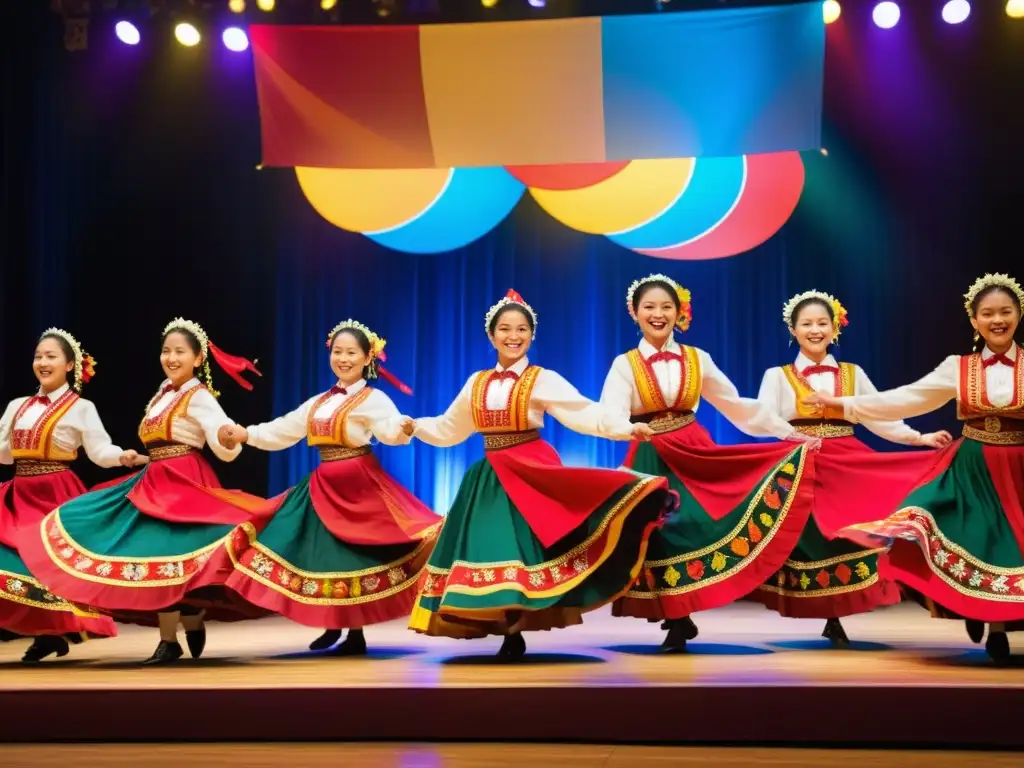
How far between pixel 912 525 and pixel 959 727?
2.47 ft

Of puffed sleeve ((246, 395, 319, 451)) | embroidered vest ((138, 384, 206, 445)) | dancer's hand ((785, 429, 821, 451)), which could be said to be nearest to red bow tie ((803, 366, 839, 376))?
dancer's hand ((785, 429, 821, 451))

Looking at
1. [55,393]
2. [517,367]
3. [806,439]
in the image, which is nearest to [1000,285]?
[806,439]

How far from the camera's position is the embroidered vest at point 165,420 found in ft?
13.9

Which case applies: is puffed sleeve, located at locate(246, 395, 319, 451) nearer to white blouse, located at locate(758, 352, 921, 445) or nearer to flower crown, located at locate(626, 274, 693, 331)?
flower crown, located at locate(626, 274, 693, 331)

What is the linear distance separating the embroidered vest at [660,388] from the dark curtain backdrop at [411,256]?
260cm

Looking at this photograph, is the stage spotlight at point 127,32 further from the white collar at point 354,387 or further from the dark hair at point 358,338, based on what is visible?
the white collar at point 354,387

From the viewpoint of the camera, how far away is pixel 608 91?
20.0 ft

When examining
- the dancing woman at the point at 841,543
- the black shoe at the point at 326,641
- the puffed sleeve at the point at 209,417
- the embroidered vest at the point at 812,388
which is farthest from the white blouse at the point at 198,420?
the embroidered vest at the point at 812,388

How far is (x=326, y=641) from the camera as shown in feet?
14.4

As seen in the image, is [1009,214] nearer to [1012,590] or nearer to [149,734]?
[1012,590]

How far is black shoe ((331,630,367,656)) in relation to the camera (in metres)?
4.26

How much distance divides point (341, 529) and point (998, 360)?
225cm

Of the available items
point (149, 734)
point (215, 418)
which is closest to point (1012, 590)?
point (149, 734)

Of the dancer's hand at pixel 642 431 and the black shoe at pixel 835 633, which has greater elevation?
the dancer's hand at pixel 642 431
